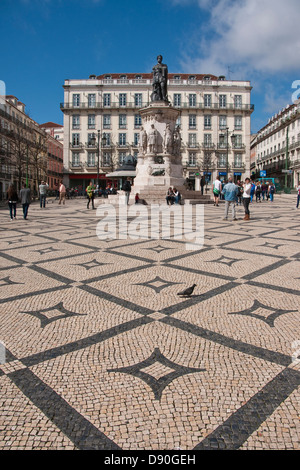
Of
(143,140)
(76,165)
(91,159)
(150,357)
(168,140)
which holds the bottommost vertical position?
(150,357)

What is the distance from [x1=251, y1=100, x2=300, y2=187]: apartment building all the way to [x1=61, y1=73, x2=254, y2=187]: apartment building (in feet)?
21.9

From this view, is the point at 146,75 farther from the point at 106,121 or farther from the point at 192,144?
the point at 192,144

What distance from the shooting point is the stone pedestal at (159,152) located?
62.2 ft

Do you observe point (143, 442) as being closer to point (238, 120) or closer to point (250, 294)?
point (250, 294)

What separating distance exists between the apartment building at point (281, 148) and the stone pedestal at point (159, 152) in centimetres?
2405

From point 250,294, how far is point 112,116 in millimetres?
53984

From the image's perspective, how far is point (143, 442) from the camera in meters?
1.61

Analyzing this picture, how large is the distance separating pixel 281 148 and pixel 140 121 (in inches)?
1012

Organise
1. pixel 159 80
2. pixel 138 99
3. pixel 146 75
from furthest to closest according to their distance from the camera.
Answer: pixel 146 75 < pixel 138 99 < pixel 159 80

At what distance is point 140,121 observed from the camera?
52719 millimetres

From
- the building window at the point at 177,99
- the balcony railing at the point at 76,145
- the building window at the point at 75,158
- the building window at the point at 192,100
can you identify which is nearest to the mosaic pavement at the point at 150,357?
the building window at the point at 75,158

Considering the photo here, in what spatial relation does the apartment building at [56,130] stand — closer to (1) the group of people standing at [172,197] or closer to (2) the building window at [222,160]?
(2) the building window at [222,160]

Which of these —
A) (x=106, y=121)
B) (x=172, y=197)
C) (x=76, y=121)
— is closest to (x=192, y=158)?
(x=106, y=121)
